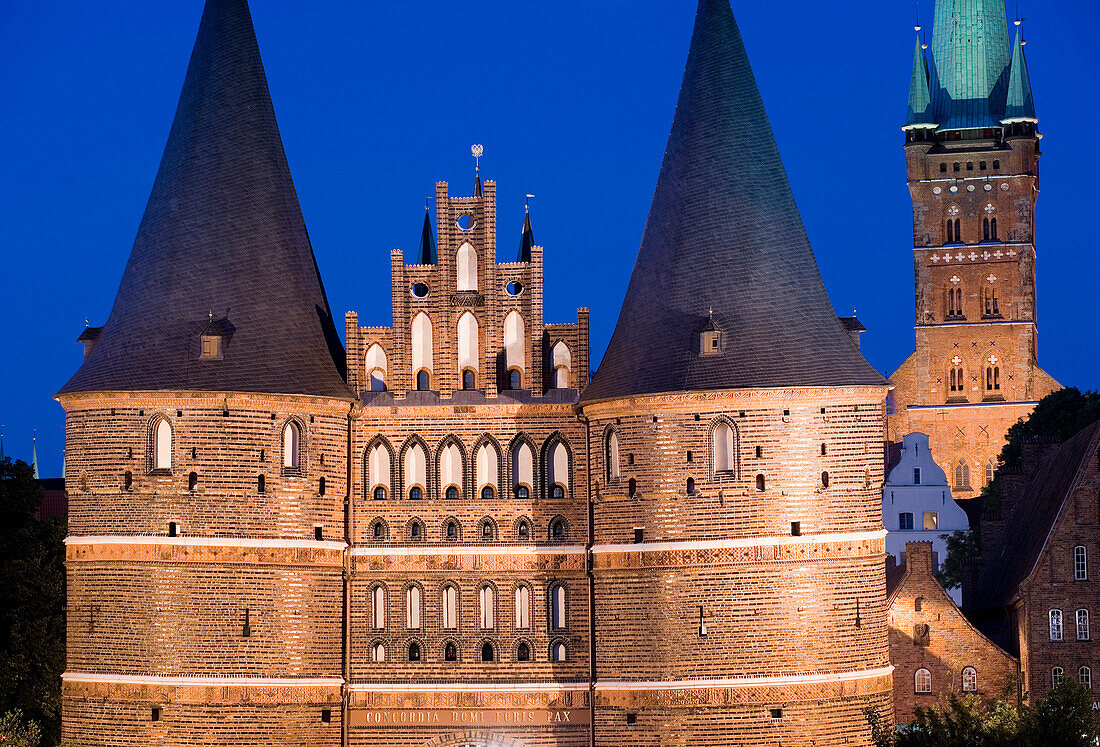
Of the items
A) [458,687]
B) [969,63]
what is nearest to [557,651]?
[458,687]

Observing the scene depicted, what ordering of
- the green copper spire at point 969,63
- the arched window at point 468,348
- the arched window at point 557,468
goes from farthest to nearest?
the green copper spire at point 969,63 < the arched window at point 468,348 < the arched window at point 557,468

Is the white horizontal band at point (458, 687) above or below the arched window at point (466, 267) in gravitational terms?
below

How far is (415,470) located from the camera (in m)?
43.8

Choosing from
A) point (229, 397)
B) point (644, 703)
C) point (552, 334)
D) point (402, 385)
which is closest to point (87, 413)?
point (229, 397)

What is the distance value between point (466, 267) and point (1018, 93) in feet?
226

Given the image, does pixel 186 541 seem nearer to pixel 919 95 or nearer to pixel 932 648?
pixel 932 648

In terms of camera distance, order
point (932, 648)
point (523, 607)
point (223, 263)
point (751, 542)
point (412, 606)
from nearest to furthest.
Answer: point (751, 542), point (223, 263), point (523, 607), point (412, 606), point (932, 648)

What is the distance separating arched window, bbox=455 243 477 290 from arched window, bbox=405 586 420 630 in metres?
6.80

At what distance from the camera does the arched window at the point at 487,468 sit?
43688mm

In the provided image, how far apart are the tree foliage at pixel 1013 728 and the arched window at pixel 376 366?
13.4m

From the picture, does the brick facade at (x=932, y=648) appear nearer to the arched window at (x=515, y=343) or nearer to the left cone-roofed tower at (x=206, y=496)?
the arched window at (x=515, y=343)

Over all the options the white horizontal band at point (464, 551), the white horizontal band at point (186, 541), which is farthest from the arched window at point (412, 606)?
the white horizontal band at point (186, 541)

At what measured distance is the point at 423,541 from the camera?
4356 cm

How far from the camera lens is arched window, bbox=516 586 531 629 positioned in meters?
43.3
